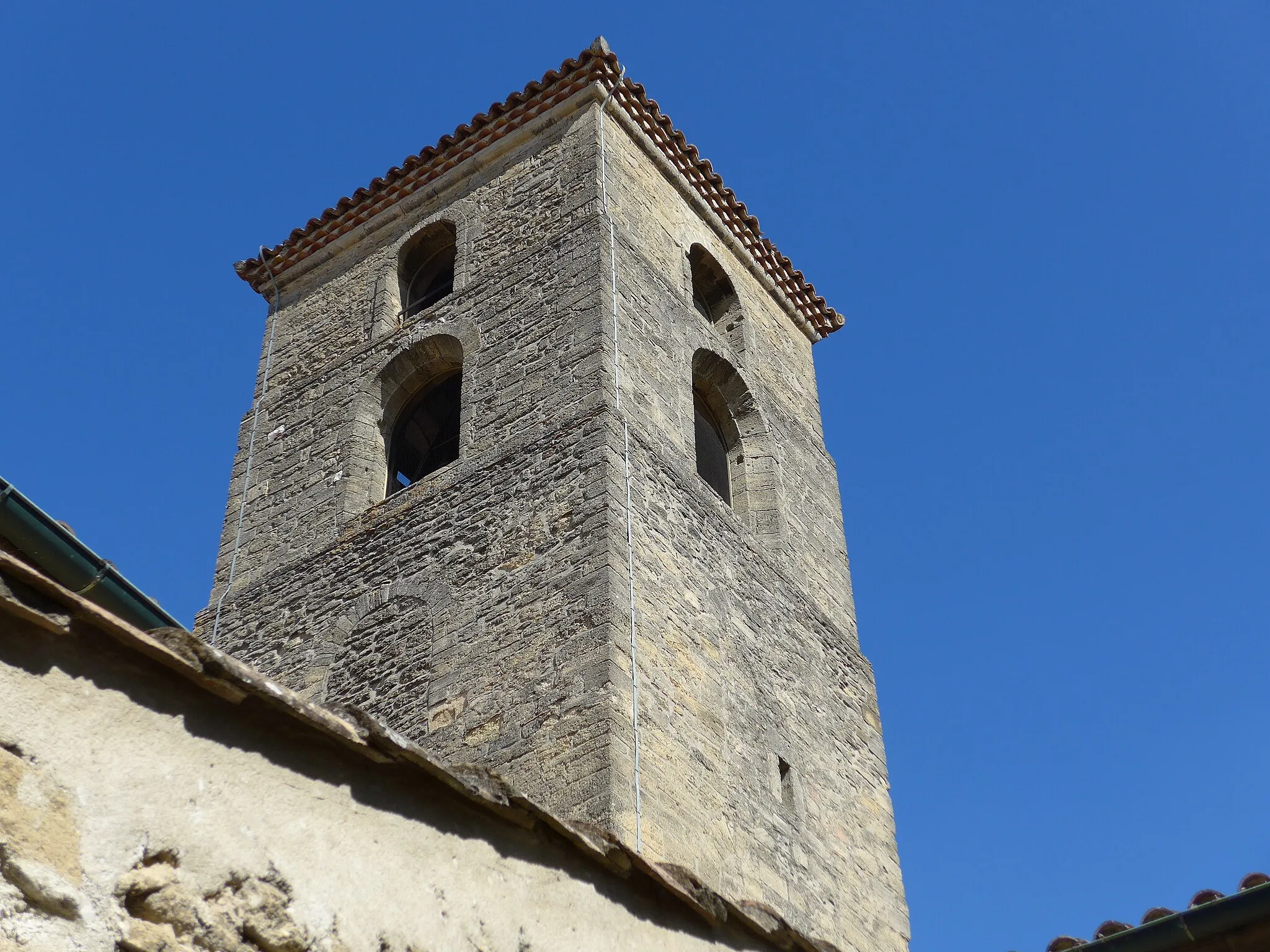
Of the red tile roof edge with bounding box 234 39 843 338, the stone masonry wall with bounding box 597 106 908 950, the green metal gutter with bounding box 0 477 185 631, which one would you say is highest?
the red tile roof edge with bounding box 234 39 843 338

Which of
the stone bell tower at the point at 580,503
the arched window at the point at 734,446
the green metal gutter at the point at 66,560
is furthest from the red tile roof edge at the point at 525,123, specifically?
the green metal gutter at the point at 66,560

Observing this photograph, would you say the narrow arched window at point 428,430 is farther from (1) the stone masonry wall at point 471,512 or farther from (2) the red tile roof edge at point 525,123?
(2) the red tile roof edge at point 525,123

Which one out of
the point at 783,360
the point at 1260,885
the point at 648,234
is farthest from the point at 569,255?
the point at 1260,885

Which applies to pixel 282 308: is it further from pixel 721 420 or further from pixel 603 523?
pixel 603 523

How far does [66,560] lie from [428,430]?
27.9 ft

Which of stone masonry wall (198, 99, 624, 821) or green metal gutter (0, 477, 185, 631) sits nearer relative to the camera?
green metal gutter (0, 477, 185, 631)

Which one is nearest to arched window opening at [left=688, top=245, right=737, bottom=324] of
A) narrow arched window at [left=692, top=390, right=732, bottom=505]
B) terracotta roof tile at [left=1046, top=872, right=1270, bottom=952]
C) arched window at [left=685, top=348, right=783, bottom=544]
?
arched window at [left=685, top=348, right=783, bottom=544]

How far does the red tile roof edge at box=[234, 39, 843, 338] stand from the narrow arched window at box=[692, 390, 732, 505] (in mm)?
2109

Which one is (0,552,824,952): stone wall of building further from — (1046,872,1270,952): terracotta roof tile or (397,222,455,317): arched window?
(397,222,455,317): arched window

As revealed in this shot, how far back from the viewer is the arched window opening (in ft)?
46.0

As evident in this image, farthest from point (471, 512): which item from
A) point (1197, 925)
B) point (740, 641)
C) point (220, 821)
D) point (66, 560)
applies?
point (220, 821)

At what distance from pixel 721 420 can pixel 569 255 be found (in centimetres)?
192

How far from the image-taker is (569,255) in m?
12.2

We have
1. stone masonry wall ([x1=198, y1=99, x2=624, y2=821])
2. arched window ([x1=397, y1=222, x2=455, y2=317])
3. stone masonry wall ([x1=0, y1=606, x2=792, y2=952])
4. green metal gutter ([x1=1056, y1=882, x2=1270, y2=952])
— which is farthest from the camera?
arched window ([x1=397, y1=222, x2=455, y2=317])
